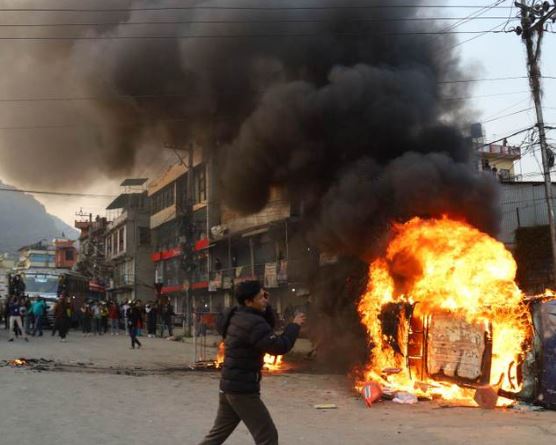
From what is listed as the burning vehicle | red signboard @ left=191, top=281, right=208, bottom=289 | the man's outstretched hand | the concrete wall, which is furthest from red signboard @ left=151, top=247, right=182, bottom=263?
the man's outstretched hand

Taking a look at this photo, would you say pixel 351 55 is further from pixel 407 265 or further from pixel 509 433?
pixel 509 433

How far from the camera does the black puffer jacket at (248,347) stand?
3932mm

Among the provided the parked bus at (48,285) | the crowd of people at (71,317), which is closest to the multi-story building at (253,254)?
the crowd of people at (71,317)

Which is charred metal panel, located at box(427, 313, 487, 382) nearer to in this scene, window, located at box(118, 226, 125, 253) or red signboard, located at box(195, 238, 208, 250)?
red signboard, located at box(195, 238, 208, 250)

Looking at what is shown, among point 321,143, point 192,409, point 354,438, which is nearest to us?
point 354,438

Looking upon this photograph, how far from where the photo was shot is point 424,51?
14.4 meters

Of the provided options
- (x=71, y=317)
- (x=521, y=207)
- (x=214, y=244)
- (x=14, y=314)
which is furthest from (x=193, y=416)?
(x=214, y=244)

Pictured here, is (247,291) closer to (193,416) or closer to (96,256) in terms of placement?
(193,416)

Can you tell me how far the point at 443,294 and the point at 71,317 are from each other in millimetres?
18873

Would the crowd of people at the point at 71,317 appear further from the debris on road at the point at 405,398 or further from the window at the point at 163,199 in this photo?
the window at the point at 163,199

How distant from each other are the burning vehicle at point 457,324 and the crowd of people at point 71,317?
980 centimetres

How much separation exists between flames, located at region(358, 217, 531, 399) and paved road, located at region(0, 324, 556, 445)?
874mm

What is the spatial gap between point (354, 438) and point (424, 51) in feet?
36.7

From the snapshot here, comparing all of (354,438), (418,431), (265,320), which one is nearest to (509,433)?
(418,431)
